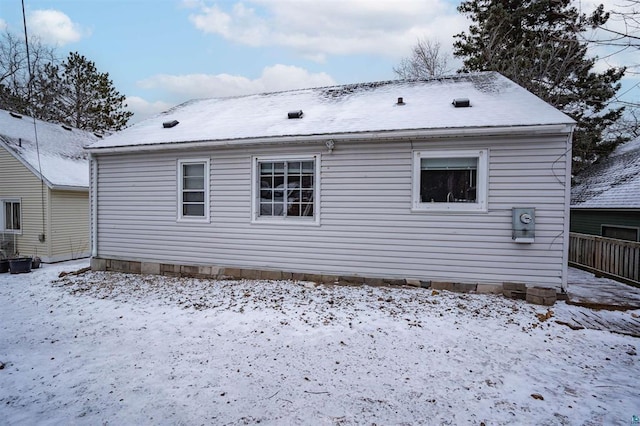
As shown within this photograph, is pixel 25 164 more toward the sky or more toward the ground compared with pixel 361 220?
more toward the sky

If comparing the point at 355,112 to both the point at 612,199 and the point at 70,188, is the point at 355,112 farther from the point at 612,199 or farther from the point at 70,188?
the point at 70,188

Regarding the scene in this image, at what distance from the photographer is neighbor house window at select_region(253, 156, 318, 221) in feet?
23.1

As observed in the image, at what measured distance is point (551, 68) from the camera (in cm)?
1478

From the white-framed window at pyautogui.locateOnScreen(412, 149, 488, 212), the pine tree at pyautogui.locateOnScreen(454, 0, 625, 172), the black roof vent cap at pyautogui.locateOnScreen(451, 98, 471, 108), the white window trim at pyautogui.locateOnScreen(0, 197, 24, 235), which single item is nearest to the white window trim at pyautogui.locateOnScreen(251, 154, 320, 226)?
the white-framed window at pyautogui.locateOnScreen(412, 149, 488, 212)

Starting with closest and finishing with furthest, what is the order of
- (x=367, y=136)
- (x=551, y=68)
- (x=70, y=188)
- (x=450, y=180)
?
(x=450, y=180)
(x=367, y=136)
(x=70, y=188)
(x=551, y=68)

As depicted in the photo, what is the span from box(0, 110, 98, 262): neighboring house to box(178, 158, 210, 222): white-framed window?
19.3ft

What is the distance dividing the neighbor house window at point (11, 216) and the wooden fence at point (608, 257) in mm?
17162

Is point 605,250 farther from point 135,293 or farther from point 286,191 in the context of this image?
point 135,293

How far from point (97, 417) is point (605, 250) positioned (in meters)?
9.83

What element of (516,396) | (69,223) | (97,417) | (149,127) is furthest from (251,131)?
(69,223)

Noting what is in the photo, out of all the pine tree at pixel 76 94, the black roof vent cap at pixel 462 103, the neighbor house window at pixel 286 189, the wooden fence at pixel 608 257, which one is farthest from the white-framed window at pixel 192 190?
the pine tree at pixel 76 94

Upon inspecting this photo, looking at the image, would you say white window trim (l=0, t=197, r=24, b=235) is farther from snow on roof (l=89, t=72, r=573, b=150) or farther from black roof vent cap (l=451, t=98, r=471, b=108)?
black roof vent cap (l=451, t=98, r=471, b=108)

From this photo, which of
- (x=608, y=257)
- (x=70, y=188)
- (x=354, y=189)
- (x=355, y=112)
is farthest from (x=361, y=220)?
(x=70, y=188)

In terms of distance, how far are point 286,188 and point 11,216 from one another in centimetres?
1098
